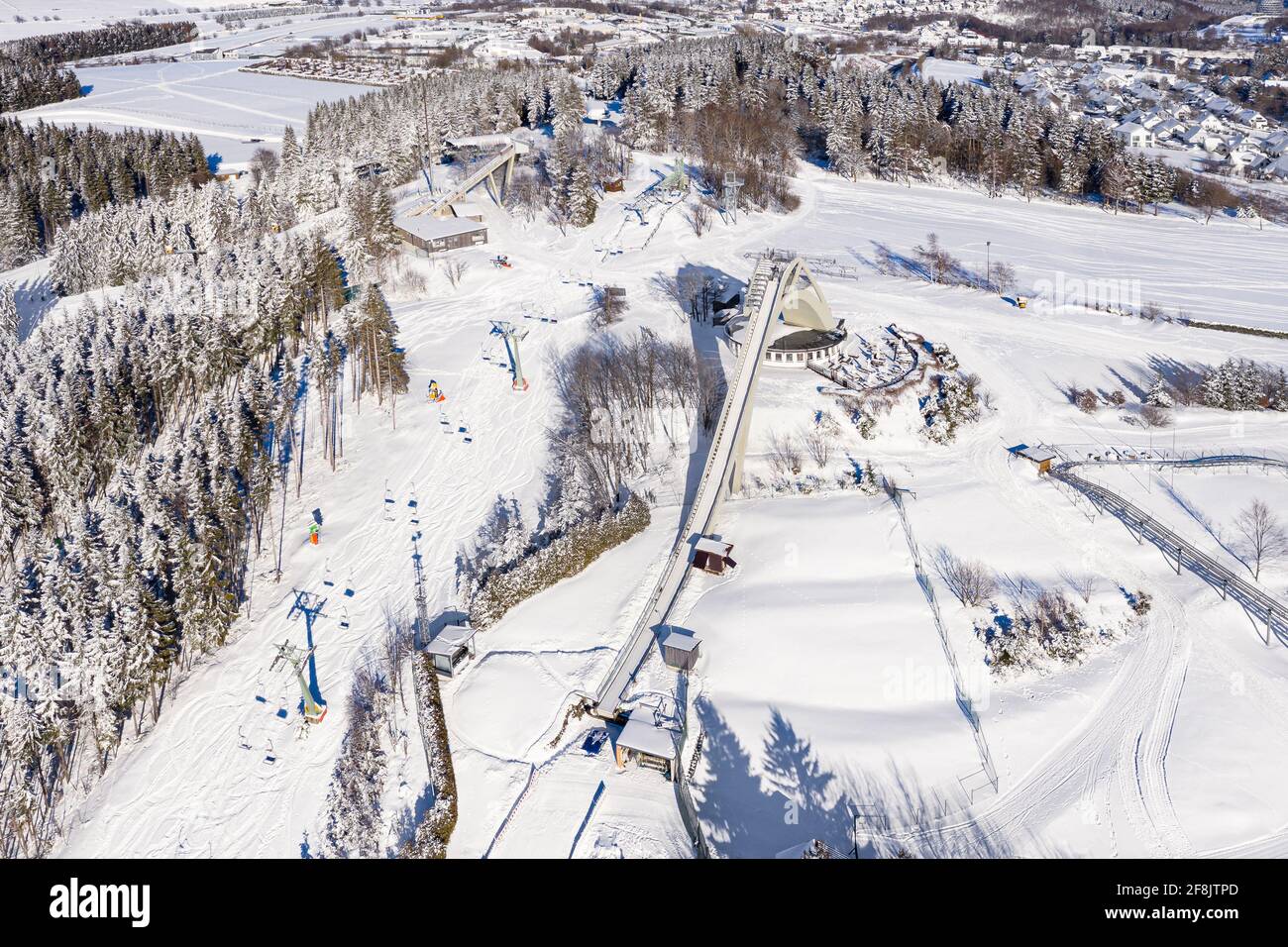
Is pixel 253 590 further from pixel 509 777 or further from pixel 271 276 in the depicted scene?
pixel 271 276

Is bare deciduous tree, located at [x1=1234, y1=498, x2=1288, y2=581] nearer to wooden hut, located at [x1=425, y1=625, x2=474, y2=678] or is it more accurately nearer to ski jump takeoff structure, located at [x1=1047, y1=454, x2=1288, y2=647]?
ski jump takeoff structure, located at [x1=1047, y1=454, x2=1288, y2=647]

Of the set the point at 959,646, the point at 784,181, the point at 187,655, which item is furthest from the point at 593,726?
the point at 784,181

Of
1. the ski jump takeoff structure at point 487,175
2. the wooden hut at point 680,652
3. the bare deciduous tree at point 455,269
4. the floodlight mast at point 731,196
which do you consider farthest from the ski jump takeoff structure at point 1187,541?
the ski jump takeoff structure at point 487,175

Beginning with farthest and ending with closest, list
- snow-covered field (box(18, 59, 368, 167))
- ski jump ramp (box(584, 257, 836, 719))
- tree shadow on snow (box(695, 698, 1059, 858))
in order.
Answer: snow-covered field (box(18, 59, 368, 167)) → ski jump ramp (box(584, 257, 836, 719)) → tree shadow on snow (box(695, 698, 1059, 858))

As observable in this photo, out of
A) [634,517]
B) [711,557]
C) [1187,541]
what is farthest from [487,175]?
[1187,541]

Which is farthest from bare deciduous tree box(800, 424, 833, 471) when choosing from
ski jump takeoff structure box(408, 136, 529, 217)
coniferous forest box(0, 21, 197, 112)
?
coniferous forest box(0, 21, 197, 112)

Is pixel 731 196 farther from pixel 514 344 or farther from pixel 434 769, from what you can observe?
pixel 434 769
